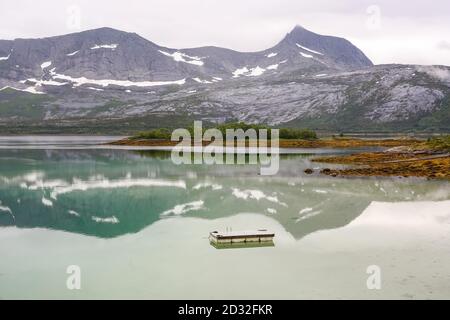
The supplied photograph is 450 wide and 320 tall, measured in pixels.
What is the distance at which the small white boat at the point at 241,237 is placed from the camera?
29.3 meters

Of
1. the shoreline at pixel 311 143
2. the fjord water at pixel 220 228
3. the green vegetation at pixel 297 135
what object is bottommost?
the fjord water at pixel 220 228

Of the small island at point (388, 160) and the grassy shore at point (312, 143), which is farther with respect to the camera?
the grassy shore at point (312, 143)

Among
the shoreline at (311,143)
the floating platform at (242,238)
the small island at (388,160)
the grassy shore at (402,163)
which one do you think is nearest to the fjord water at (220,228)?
the floating platform at (242,238)

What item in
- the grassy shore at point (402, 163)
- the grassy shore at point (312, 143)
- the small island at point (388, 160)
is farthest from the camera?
the grassy shore at point (312, 143)

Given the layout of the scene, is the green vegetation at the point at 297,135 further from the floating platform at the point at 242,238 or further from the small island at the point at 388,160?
the floating platform at the point at 242,238

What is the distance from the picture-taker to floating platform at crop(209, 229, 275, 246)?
29.3 meters

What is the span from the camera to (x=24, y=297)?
70.3ft

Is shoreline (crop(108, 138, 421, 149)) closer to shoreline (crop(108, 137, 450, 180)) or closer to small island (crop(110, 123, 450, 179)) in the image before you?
small island (crop(110, 123, 450, 179))

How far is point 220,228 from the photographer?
113ft

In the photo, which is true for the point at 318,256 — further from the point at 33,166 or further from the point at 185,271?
the point at 33,166

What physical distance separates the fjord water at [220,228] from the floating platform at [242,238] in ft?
2.61

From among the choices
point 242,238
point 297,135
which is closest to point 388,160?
point 242,238
